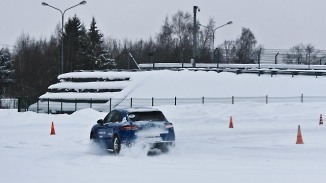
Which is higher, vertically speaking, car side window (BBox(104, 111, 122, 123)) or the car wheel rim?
car side window (BBox(104, 111, 122, 123))

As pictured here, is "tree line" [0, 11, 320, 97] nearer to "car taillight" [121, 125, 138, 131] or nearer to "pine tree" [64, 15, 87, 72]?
"pine tree" [64, 15, 87, 72]

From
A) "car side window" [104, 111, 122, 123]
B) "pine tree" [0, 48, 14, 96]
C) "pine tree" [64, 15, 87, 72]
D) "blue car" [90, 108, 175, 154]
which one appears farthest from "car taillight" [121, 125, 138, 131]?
"pine tree" [0, 48, 14, 96]

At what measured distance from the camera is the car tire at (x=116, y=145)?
17422 millimetres

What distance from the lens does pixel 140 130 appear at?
55.3 feet

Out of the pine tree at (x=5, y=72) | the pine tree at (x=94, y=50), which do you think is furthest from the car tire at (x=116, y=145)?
the pine tree at (x=5, y=72)

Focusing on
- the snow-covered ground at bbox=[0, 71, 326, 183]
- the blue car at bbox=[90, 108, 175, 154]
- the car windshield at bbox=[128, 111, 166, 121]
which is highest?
the car windshield at bbox=[128, 111, 166, 121]

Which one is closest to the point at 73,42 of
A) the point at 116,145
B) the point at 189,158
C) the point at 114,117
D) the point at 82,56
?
the point at 82,56

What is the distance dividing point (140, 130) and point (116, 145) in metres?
1.12

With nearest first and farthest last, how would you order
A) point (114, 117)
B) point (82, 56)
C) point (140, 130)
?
point (140, 130)
point (114, 117)
point (82, 56)

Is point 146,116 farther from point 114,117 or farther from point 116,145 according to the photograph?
point 114,117

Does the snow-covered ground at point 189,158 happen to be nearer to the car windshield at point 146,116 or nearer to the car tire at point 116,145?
the car tire at point 116,145

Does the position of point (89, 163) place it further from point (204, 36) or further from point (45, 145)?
point (204, 36)

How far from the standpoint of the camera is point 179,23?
120 metres

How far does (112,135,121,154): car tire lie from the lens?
17422mm
